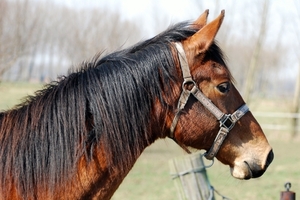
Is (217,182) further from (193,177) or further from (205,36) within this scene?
(205,36)

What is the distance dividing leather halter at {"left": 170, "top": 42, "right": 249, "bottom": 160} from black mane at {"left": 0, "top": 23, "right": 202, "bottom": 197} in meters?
0.08

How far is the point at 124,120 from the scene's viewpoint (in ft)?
9.53

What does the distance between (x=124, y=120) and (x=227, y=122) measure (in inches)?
27.7

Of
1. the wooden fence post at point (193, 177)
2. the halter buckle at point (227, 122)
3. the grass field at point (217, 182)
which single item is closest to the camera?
the halter buckle at point (227, 122)

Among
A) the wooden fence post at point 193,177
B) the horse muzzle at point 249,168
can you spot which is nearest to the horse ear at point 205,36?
the horse muzzle at point 249,168

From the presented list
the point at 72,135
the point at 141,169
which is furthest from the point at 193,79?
the point at 141,169

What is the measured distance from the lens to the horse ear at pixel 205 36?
115 inches

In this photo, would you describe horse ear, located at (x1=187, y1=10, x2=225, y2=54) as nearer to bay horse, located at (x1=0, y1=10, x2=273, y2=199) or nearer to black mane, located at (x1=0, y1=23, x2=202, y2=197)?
bay horse, located at (x1=0, y1=10, x2=273, y2=199)

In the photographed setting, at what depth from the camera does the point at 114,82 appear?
2943 mm

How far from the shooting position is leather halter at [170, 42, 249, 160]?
302cm

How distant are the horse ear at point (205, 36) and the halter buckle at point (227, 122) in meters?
0.47

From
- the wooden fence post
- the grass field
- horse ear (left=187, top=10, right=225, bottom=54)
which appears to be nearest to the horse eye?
horse ear (left=187, top=10, right=225, bottom=54)

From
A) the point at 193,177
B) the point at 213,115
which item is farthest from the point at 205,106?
the point at 193,177

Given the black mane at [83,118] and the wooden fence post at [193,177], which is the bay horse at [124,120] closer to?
the black mane at [83,118]
